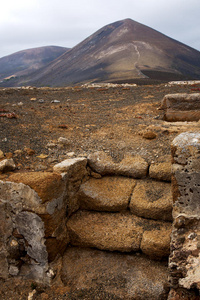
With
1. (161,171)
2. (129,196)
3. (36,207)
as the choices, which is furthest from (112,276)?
(161,171)

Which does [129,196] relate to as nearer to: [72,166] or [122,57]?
[72,166]

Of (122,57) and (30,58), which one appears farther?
(30,58)

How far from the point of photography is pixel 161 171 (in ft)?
21.3

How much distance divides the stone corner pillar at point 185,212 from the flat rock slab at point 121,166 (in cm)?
235

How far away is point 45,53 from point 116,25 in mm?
55732

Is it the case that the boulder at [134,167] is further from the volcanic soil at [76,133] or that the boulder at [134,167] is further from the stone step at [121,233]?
the stone step at [121,233]

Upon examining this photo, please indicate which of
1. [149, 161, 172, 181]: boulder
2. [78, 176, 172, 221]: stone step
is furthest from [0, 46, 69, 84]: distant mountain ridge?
[149, 161, 172, 181]: boulder

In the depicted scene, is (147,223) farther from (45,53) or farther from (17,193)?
(45,53)

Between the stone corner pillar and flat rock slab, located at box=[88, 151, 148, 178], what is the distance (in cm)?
235

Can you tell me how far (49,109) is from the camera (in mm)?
11820

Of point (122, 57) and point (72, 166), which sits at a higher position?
point (122, 57)

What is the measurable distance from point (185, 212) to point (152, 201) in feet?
5.87

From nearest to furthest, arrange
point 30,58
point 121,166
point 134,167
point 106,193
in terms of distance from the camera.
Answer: point 106,193 < point 134,167 < point 121,166 < point 30,58

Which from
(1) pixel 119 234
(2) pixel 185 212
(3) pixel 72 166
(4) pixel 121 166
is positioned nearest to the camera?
(2) pixel 185 212
